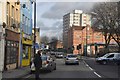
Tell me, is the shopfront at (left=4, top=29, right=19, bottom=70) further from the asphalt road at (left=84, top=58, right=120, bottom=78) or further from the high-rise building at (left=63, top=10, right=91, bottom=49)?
the high-rise building at (left=63, top=10, right=91, bottom=49)

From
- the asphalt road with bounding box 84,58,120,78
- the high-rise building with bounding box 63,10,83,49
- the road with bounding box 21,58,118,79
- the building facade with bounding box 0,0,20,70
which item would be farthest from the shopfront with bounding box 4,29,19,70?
the high-rise building with bounding box 63,10,83,49

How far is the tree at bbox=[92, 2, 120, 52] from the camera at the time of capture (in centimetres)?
5832

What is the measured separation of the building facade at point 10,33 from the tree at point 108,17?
26142 mm

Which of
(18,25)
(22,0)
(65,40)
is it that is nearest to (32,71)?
(18,25)

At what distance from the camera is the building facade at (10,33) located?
2764 cm

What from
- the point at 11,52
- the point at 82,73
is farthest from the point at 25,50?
the point at 82,73

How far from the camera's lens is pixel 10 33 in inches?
1169

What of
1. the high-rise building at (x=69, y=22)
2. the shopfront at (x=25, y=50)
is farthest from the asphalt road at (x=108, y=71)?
the high-rise building at (x=69, y=22)

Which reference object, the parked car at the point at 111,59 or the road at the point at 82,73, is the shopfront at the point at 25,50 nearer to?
the road at the point at 82,73

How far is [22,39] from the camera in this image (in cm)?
3672

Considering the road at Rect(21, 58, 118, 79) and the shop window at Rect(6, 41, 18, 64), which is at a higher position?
the shop window at Rect(6, 41, 18, 64)

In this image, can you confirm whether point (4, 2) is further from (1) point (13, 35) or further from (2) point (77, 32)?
(2) point (77, 32)

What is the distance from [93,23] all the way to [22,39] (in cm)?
3294

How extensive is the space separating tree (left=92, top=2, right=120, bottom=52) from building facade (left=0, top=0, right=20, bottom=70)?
85.8 ft
